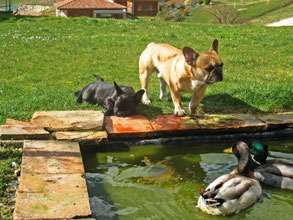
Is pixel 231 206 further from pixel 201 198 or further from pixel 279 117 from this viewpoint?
pixel 279 117

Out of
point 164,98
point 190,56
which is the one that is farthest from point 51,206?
point 164,98

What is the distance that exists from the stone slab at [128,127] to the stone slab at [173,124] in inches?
4.7

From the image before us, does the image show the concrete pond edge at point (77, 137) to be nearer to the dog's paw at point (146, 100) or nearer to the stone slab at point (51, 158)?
the stone slab at point (51, 158)

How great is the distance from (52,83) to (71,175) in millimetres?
5226

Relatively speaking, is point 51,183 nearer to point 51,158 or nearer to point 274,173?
point 51,158

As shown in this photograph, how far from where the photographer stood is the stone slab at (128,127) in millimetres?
6140

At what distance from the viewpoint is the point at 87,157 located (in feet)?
19.1

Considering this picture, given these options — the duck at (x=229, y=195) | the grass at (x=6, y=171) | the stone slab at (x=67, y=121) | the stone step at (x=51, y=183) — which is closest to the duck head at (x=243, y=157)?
the duck at (x=229, y=195)

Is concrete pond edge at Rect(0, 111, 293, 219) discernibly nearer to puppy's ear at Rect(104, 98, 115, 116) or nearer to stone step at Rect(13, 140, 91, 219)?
stone step at Rect(13, 140, 91, 219)

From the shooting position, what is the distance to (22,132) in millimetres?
5672

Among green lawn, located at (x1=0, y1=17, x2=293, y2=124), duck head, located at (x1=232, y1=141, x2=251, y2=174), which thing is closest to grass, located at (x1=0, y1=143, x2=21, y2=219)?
green lawn, located at (x1=0, y1=17, x2=293, y2=124)

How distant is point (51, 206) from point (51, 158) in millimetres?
1198

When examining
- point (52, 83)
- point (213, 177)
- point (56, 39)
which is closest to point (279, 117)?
point (213, 177)

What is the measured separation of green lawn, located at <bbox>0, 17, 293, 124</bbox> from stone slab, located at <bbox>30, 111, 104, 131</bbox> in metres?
0.53
